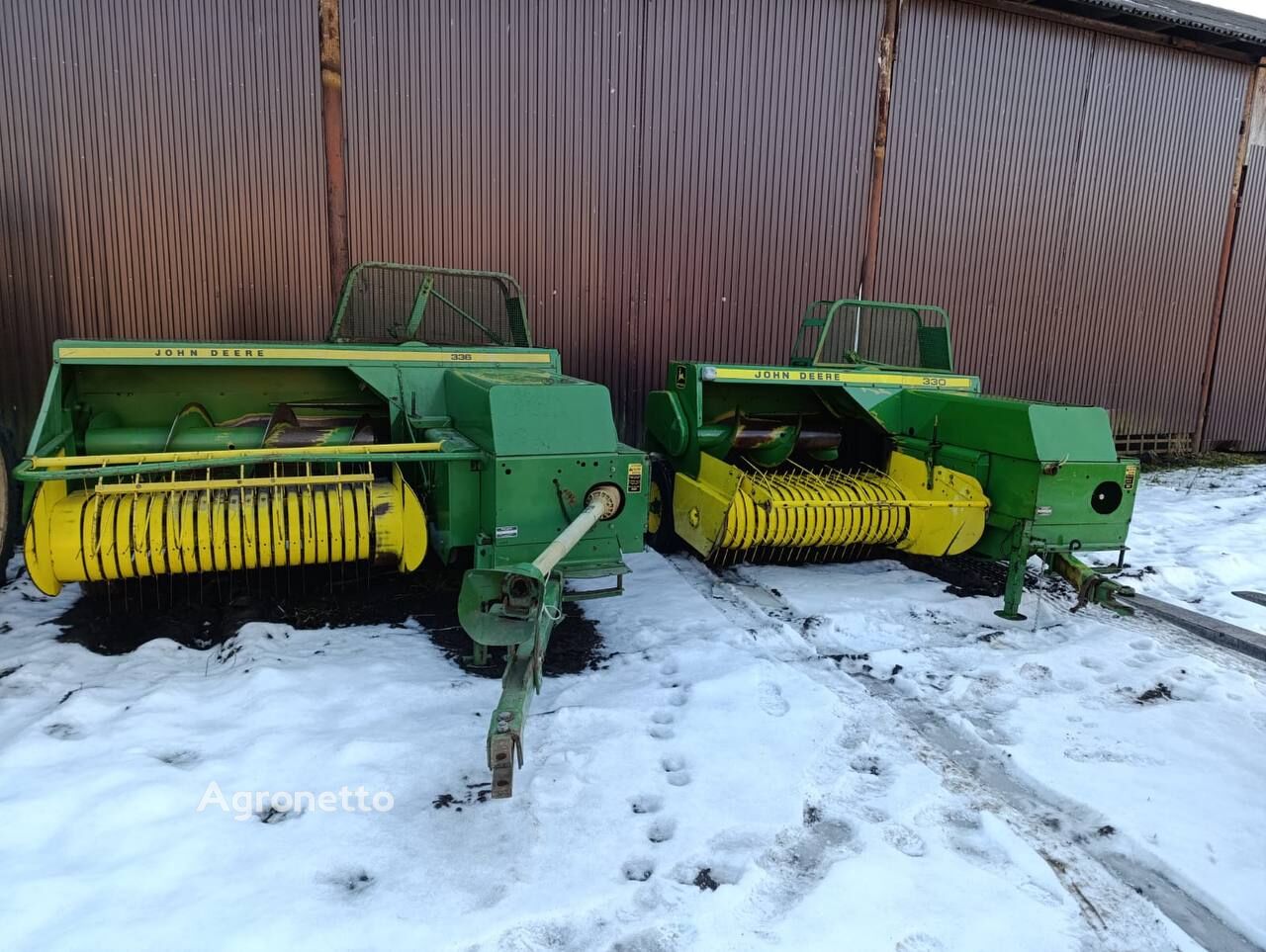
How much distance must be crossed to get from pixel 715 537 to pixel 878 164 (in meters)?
5.38

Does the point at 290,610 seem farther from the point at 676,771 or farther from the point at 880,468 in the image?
the point at 880,468

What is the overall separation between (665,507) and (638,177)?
3.56 m

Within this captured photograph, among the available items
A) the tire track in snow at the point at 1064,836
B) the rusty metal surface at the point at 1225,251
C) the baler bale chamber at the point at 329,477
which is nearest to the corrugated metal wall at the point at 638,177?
the rusty metal surface at the point at 1225,251

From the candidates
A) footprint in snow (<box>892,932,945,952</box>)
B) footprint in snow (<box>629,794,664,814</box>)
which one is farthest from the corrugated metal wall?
footprint in snow (<box>892,932,945,952</box>)

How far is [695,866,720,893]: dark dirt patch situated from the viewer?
2.31 m

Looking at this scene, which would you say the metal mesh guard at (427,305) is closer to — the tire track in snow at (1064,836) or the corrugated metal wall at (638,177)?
the corrugated metal wall at (638,177)

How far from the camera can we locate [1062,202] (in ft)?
30.0

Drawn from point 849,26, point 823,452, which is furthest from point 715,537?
point 849,26

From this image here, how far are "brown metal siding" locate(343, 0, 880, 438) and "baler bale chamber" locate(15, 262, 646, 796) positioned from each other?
110 inches

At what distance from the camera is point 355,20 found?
6.55 meters

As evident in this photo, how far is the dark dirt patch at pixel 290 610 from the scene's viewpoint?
151 inches

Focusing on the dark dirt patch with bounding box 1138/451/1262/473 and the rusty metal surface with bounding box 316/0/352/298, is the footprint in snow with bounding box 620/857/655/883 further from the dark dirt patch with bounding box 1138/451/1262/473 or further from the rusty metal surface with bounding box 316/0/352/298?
the dark dirt patch with bounding box 1138/451/1262/473

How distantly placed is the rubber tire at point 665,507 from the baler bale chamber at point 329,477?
1.37 m

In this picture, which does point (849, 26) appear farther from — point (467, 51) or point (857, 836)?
point (857, 836)
